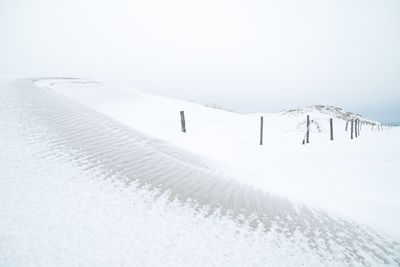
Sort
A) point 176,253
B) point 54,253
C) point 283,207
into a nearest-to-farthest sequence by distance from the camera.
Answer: point 54,253, point 176,253, point 283,207

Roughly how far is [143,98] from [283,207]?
544 inches

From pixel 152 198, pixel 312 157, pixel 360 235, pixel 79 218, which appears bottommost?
pixel 312 157

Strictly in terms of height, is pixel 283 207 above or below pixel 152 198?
below

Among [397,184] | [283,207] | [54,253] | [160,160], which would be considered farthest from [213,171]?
[397,184]

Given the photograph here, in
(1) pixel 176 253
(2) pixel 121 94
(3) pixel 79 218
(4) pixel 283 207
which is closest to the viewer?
(1) pixel 176 253

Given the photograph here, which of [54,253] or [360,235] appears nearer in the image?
[54,253]

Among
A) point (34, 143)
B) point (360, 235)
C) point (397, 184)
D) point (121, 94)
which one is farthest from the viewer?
point (121, 94)

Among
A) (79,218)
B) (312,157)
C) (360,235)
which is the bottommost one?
(312,157)

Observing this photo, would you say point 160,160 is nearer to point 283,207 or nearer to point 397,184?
point 283,207

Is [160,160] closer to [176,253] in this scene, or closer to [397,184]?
[176,253]

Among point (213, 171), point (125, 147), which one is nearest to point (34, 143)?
point (125, 147)

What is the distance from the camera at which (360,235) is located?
1.63 m

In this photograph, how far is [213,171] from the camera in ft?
9.21

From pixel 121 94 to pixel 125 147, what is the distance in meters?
12.4
